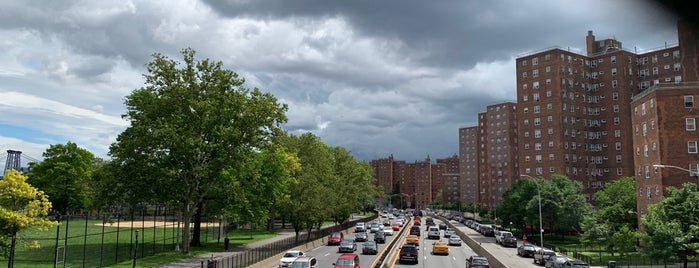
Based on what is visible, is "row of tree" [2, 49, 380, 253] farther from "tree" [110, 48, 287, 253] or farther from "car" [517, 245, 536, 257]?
"car" [517, 245, 536, 257]

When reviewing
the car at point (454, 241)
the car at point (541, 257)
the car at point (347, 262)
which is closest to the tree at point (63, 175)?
the car at point (454, 241)

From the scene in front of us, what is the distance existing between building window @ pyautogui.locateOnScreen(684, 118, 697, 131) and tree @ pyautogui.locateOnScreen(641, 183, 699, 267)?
60.4ft

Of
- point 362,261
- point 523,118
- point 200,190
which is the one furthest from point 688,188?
point 523,118

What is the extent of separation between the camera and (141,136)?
1641 inches

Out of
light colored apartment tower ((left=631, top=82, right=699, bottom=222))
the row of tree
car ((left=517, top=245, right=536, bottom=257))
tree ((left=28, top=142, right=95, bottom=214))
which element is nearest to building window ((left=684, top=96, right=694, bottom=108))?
light colored apartment tower ((left=631, top=82, right=699, bottom=222))

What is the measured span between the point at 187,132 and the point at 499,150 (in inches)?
5651

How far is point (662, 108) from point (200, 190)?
49.7 meters

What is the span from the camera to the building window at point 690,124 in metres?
56.2

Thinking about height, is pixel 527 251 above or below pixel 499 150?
below

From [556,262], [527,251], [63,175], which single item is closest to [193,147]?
[556,262]

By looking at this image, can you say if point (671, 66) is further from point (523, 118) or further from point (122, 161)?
point (122, 161)

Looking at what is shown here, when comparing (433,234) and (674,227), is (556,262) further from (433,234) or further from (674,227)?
(433,234)

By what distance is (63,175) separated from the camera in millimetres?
93938

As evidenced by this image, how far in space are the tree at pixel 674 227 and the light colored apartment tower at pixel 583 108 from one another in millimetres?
72631
